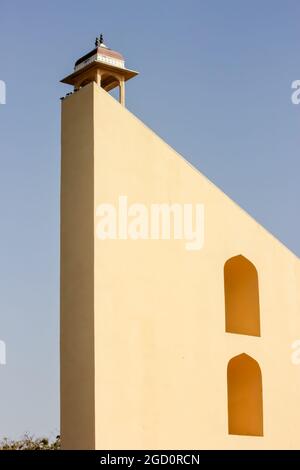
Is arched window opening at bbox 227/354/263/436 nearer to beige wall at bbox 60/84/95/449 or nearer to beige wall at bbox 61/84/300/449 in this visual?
beige wall at bbox 61/84/300/449

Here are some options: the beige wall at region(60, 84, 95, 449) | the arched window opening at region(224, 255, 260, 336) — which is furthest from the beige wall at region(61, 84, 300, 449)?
the arched window opening at region(224, 255, 260, 336)

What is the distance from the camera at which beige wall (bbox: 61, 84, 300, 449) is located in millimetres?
8898

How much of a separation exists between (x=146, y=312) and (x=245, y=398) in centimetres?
196

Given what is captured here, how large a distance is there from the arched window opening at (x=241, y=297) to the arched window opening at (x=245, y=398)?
362 millimetres

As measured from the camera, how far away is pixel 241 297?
10805 mm

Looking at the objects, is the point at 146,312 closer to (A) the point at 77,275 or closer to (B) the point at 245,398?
(A) the point at 77,275

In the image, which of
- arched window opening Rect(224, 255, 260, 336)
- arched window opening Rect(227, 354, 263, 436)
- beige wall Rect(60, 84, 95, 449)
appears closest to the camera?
beige wall Rect(60, 84, 95, 449)

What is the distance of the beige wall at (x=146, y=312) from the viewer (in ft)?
29.2

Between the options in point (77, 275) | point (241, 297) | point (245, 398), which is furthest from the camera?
point (241, 297)

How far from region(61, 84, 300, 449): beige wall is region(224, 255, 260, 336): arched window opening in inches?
7.6

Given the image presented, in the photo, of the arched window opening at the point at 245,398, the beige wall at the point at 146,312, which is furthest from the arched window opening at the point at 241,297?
the arched window opening at the point at 245,398

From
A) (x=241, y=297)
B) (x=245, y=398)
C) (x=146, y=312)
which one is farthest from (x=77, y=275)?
(x=245, y=398)

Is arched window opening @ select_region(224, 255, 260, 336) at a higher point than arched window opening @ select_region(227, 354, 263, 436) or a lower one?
higher
